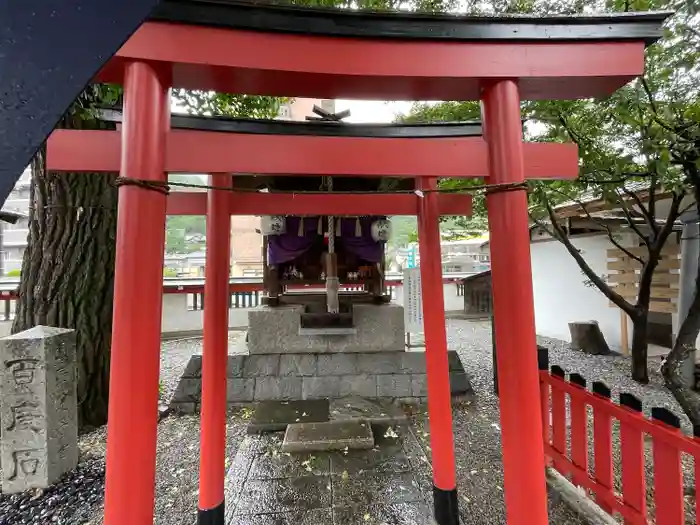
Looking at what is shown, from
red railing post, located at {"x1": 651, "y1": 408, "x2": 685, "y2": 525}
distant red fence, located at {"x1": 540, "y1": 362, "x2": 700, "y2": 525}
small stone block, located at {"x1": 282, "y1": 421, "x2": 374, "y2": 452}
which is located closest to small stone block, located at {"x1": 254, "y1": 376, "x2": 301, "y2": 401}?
small stone block, located at {"x1": 282, "y1": 421, "x2": 374, "y2": 452}

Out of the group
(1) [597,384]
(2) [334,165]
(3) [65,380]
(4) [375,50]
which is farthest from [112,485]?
(1) [597,384]

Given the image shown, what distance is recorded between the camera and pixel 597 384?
7.70 ft

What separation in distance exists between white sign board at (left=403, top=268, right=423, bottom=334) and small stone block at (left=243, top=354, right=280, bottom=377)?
2.10 meters

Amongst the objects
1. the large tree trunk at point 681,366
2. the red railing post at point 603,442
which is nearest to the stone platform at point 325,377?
the large tree trunk at point 681,366

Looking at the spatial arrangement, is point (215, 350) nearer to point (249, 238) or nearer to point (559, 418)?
point (559, 418)

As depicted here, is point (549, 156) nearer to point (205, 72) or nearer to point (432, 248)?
point (432, 248)

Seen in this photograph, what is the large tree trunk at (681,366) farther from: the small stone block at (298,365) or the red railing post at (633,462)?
the small stone block at (298,365)

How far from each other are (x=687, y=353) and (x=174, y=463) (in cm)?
522

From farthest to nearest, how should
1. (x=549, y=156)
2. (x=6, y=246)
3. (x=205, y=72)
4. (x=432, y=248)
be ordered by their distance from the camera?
(x=6, y=246) < (x=432, y=248) < (x=549, y=156) < (x=205, y=72)

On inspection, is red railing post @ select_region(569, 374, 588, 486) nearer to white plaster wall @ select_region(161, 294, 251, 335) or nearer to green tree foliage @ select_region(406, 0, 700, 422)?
green tree foliage @ select_region(406, 0, 700, 422)

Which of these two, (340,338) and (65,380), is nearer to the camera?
(65,380)

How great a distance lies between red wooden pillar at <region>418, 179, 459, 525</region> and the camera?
Result: 8.27 ft

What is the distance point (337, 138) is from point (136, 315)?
1123mm

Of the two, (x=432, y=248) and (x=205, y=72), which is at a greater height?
(x=205, y=72)
